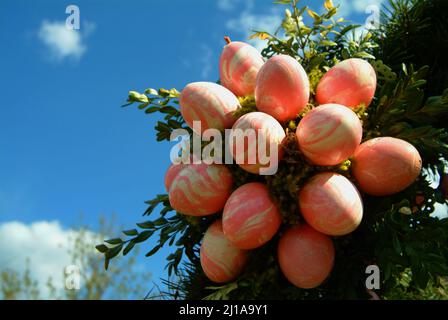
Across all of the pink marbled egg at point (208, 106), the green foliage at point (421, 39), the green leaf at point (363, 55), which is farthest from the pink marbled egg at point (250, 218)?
the green foliage at point (421, 39)

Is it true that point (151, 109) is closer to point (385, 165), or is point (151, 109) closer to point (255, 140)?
point (255, 140)

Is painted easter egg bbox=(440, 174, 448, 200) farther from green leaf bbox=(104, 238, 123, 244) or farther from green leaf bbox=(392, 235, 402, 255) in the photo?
green leaf bbox=(104, 238, 123, 244)

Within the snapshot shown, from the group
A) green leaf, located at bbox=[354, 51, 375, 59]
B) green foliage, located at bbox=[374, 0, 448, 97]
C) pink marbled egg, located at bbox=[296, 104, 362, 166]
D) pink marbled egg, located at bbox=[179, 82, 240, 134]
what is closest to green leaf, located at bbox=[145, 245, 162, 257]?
pink marbled egg, located at bbox=[179, 82, 240, 134]

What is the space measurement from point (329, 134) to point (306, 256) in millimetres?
187

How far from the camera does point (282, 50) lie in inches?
38.8

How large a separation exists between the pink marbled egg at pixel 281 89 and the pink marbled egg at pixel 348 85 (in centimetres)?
4

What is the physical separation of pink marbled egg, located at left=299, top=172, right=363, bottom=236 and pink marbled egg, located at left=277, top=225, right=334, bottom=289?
3 cm

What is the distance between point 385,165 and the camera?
0.76m

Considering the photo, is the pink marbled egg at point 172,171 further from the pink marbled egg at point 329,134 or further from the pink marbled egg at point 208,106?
the pink marbled egg at point 329,134

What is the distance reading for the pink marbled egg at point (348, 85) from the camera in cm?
81

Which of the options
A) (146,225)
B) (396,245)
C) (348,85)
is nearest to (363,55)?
(348,85)

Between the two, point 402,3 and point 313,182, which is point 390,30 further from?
point 313,182
